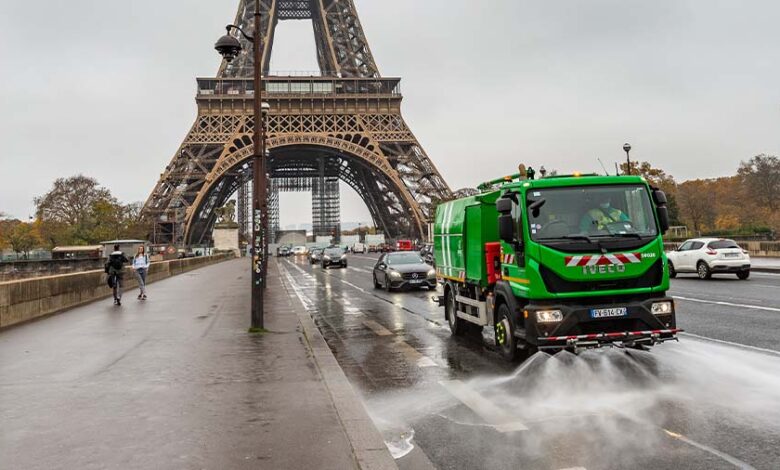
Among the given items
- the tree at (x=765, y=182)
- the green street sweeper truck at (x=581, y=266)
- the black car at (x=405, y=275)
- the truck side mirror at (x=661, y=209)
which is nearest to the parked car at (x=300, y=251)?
the tree at (x=765, y=182)

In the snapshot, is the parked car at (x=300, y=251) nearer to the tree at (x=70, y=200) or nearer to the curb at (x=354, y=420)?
the tree at (x=70, y=200)

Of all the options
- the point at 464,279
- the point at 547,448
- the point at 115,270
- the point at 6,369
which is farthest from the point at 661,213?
the point at 115,270

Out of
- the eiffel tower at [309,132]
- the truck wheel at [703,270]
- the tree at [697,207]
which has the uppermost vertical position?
the eiffel tower at [309,132]

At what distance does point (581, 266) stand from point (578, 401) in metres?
1.80

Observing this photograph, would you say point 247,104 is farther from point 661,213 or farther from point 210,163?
point 661,213

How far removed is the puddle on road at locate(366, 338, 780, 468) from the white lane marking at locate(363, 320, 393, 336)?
404 cm

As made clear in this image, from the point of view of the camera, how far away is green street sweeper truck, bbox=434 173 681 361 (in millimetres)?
7234

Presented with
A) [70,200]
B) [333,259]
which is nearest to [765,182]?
[333,259]

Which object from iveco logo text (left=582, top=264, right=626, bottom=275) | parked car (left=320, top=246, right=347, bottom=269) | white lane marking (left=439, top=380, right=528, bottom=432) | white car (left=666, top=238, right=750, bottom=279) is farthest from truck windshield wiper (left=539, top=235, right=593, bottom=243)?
parked car (left=320, top=246, right=347, bottom=269)

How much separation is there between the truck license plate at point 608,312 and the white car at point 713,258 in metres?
17.0

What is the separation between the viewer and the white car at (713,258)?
21.7 metres

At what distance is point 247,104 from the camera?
62.3 m

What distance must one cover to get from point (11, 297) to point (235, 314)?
4.64 m

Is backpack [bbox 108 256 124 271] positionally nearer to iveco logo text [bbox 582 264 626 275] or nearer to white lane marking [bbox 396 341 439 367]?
white lane marking [bbox 396 341 439 367]
